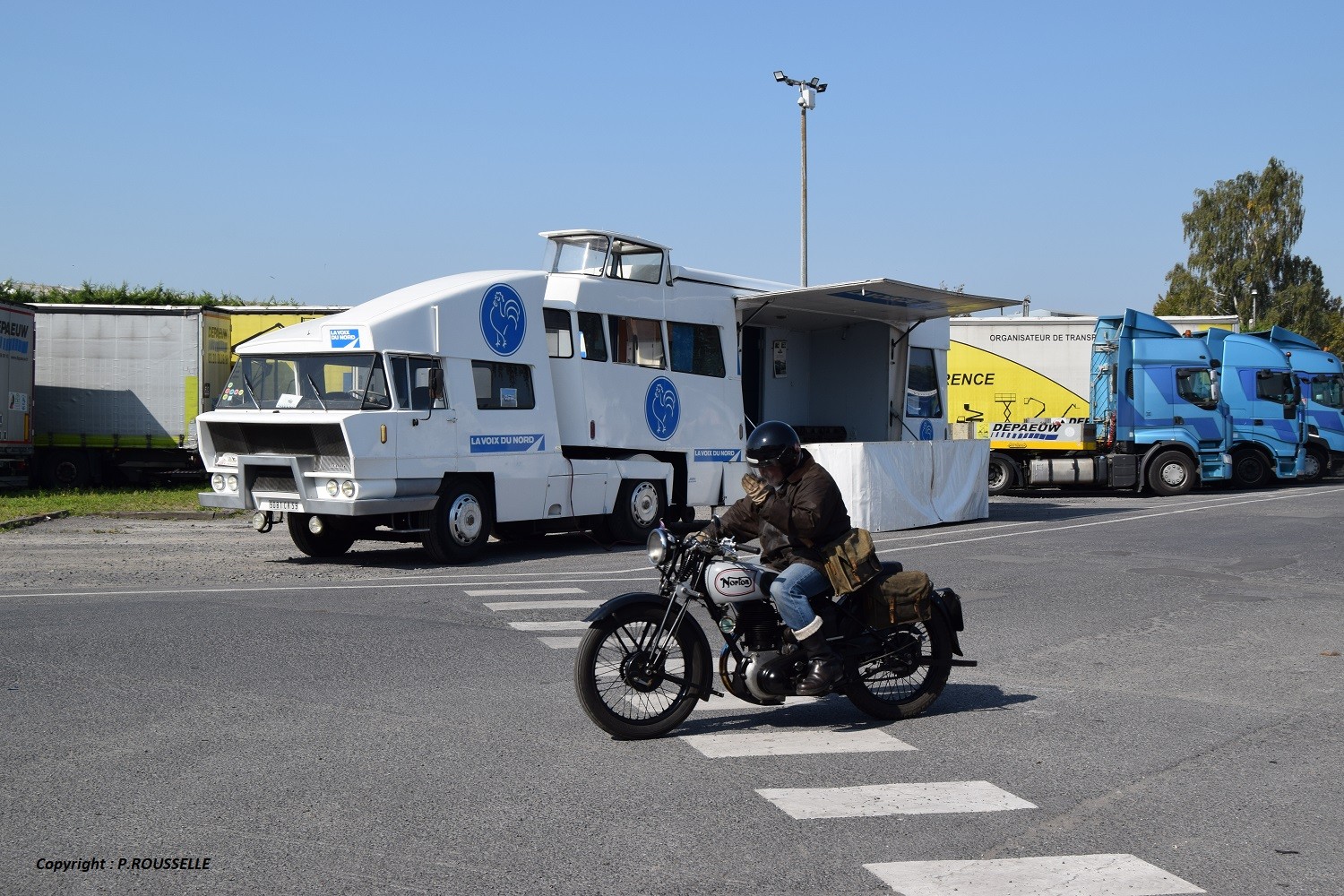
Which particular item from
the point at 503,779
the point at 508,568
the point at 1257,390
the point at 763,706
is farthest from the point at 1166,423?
the point at 503,779

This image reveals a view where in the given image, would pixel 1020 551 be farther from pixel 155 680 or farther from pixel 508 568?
pixel 155 680

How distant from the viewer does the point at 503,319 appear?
15.8 metres

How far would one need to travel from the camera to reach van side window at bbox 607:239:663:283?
17516mm

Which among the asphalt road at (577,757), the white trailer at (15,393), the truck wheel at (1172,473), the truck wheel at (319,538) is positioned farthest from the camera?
the truck wheel at (1172,473)

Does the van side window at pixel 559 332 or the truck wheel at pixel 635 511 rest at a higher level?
the van side window at pixel 559 332

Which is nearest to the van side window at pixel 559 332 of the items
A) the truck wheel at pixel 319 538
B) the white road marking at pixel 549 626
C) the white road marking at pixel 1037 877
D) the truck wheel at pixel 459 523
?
the truck wheel at pixel 459 523

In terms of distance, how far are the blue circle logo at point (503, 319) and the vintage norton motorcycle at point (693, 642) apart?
30.0 feet

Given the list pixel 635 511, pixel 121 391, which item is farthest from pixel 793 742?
pixel 121 391

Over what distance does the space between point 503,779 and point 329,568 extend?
358 inches

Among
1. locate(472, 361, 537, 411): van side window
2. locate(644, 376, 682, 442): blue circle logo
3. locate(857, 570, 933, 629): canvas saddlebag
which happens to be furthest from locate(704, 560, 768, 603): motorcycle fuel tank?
locate(644, 376, 682, 442): blue circle logo

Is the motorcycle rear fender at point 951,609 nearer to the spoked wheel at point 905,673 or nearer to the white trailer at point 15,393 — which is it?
the spoked wheel at point 905,673

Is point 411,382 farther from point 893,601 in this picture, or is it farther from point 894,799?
point 894,799

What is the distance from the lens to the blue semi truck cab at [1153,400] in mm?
28266

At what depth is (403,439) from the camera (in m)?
14.2
